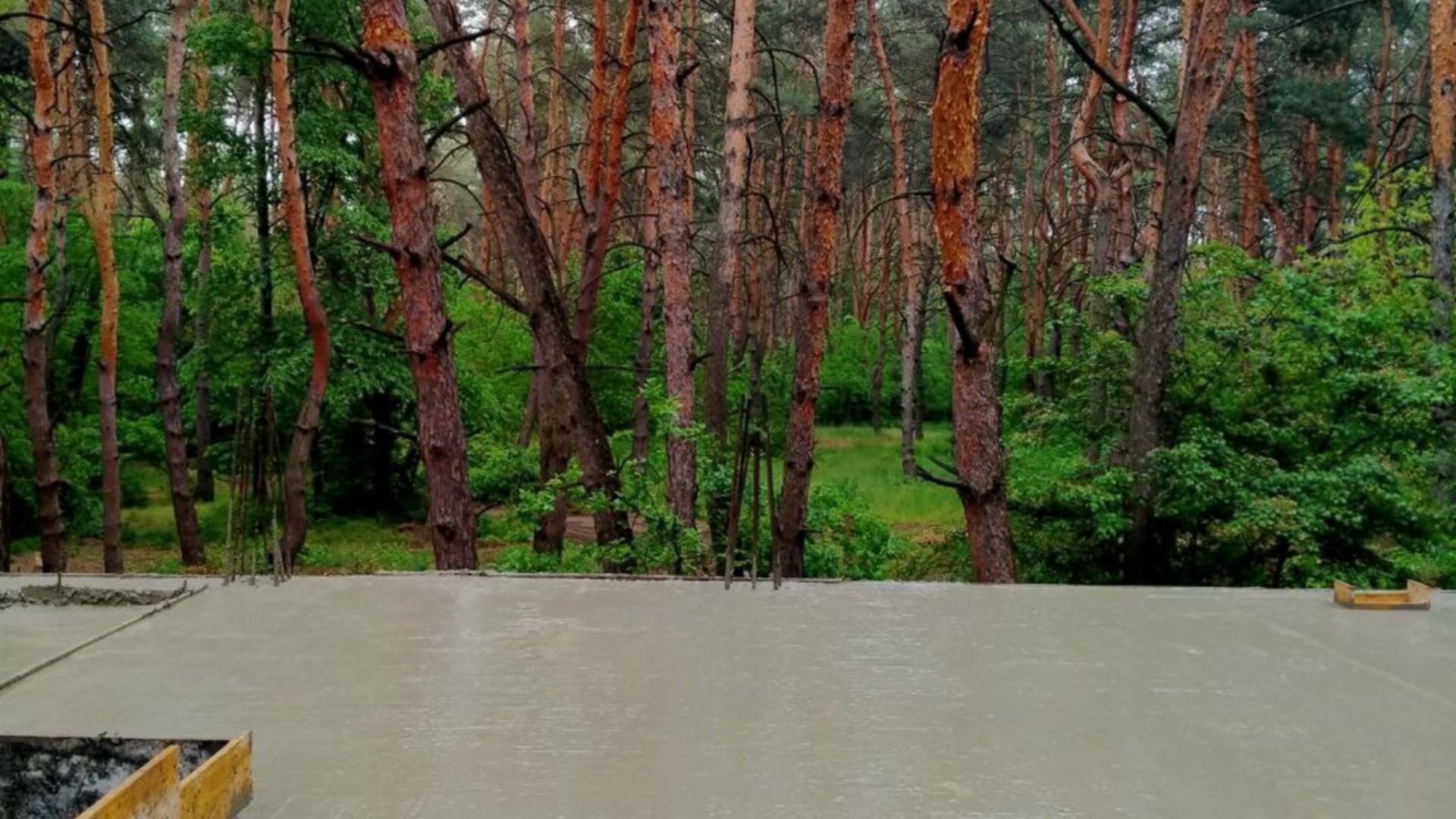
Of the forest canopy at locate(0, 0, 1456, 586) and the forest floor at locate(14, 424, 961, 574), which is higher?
the forest canopy at locate(0, 0, 1456, 586)

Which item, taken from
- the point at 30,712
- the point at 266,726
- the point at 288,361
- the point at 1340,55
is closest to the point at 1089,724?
the point at 266,726

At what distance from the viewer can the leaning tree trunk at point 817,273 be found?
872cm

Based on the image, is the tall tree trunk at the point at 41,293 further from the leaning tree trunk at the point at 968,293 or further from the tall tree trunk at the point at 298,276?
the leaning tree trunk at the point at 968,293

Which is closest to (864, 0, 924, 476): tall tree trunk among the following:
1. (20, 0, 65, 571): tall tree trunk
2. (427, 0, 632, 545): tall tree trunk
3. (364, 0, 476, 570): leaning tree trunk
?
(427, 0, 632, 545): tall tree trunk

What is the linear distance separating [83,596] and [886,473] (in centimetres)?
1890

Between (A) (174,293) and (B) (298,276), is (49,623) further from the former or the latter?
Result: (A) (174,293)

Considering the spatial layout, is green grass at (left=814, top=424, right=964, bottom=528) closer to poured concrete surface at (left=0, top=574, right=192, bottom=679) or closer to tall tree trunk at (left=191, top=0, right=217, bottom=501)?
poured concrete surface at (left=0, top=574, right=192, bottom=679)

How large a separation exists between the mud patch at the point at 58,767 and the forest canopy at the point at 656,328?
91.1 inches

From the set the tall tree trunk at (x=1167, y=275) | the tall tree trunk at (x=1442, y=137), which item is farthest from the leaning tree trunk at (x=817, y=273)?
the tall tree trunk at (x=1442, y=137)

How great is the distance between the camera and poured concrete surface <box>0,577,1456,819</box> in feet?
8.11

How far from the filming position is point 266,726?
2.90 metres

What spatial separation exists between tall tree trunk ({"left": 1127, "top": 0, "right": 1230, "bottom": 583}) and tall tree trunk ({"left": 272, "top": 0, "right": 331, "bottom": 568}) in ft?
28.5

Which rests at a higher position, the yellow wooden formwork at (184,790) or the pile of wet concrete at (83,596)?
the yellow wooden formwork at (184,790)

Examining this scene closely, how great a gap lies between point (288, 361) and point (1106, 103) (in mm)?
15346
